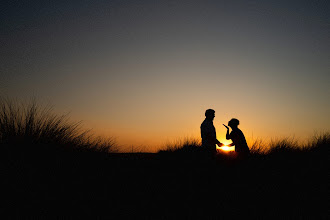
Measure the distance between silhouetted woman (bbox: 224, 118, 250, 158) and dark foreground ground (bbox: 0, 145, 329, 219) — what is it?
3.97ft

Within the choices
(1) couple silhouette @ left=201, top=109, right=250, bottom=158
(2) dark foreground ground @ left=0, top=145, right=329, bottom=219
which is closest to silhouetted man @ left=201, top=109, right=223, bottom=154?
(1) couple silhouette @ left=201, top=109, right=250, bottom=158

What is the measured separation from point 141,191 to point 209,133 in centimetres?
291

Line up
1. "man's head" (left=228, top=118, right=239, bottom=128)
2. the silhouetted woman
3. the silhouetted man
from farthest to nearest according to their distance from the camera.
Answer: "man's head" (left=228, top=118, right=239, bottom=128) < the silhouetted woman < the silhouetted man

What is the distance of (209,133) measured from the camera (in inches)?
230

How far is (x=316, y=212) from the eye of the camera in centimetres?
284

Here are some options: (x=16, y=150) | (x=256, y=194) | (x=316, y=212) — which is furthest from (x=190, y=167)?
(x=16, y=150)

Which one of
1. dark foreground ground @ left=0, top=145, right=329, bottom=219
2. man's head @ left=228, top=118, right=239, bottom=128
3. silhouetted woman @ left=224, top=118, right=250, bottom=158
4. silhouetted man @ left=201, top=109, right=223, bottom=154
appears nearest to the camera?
dark foreground ground @ left=0, top=145, right=329, bottom=219

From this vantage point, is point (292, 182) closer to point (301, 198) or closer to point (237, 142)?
point (301, 198)

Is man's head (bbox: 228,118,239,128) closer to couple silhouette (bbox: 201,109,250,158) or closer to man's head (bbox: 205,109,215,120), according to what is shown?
couple silhouette (bbox: 201,109,250,158)

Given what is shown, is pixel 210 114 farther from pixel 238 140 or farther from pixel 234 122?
pixel 238 140

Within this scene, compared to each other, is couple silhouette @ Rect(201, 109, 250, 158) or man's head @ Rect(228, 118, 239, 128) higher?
man's head @ Rect(228, 118, 239, 128)

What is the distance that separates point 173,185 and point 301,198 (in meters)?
1.84

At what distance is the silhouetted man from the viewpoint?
5.84 metres

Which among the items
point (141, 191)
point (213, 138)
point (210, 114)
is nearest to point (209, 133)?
point (213, 138)
